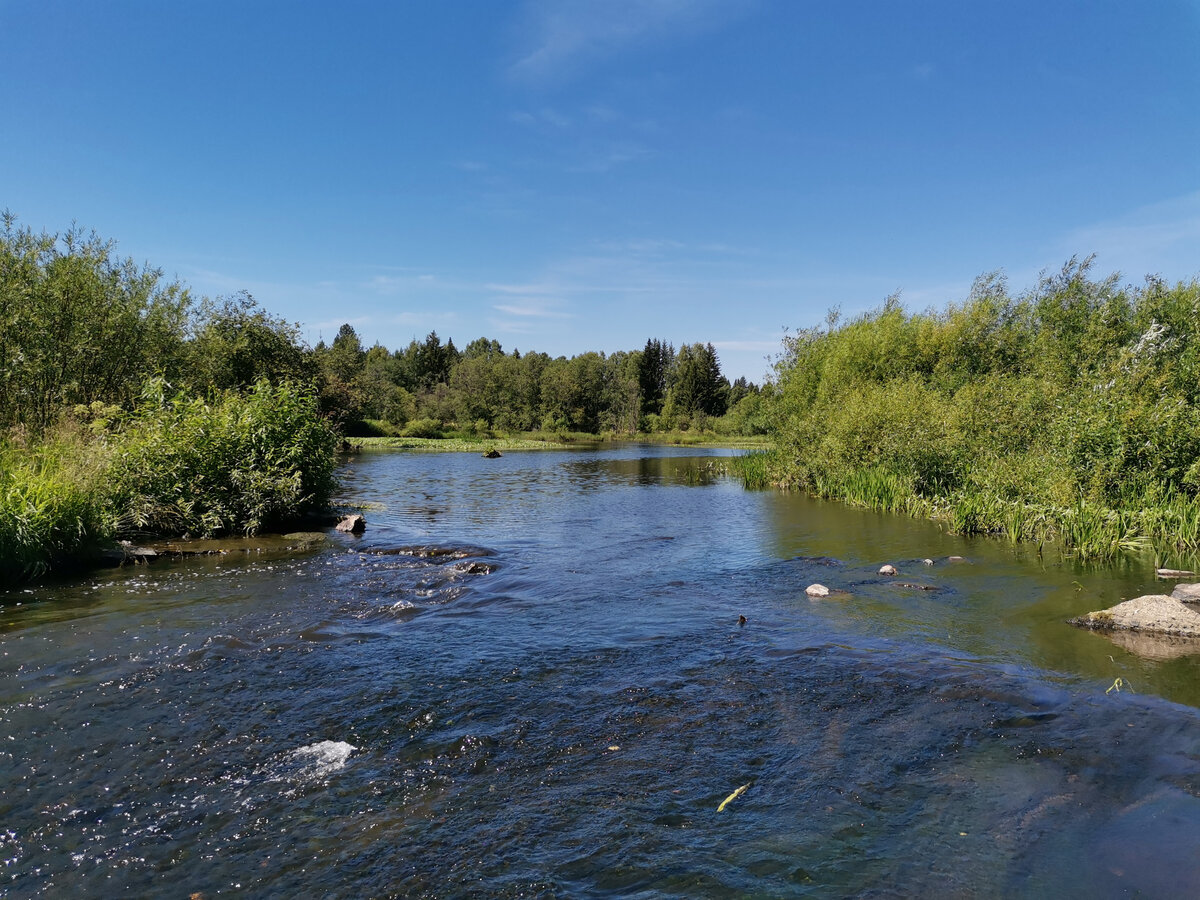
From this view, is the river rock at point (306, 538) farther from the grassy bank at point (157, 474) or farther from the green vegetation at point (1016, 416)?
the green vegetation at point (1016, 416)

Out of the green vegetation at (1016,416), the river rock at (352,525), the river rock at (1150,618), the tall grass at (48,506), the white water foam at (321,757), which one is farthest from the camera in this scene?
the river rock at (352,525)

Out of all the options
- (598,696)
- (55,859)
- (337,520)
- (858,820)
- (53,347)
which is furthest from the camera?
(337,520)

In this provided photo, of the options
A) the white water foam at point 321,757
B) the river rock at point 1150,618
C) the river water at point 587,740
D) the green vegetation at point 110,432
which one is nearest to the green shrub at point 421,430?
the green vegetation at point 110,432

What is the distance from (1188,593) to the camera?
12742 mm

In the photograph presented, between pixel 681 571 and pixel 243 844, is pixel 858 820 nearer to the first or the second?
pixel 243 844

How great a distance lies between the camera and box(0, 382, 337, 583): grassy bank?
48.7 ft

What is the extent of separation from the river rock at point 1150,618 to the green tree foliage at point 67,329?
2846 cm

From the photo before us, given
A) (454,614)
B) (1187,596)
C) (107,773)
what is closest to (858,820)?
(107,773)

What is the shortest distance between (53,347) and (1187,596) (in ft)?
104

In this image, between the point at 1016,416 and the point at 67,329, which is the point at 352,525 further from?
the point at 1016,416

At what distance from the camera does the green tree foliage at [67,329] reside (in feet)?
68.9

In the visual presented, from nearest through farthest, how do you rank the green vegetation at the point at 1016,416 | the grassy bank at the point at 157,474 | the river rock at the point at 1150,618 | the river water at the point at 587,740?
the river water at the point at 587,740 < the river rock at the point at 1150,618 < the grassy bank at the point at 157,474 < the green vegetation at the point at 1016,416

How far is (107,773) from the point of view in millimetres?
6801

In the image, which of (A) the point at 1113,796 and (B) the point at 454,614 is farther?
(B) the point at 454,614
